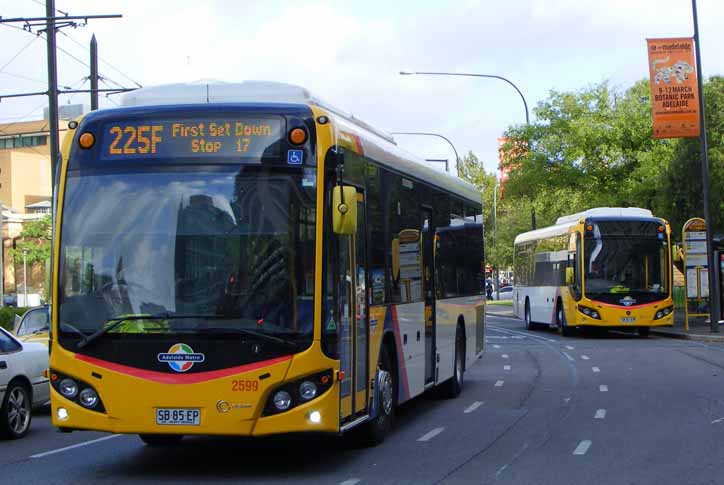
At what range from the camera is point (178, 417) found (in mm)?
9227

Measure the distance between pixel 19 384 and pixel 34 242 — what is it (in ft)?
314

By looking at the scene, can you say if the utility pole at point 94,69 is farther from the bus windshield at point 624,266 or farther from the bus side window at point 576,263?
the bus windshield at point 624,266

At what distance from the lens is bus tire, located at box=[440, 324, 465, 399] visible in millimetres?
16078

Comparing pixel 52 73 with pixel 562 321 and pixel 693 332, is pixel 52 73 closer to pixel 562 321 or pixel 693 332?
pixel 562 321

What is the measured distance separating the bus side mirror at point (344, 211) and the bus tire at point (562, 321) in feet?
77.4

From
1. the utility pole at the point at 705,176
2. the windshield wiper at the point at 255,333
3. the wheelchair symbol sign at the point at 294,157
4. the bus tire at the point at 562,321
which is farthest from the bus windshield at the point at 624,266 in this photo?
the windshield wiper at the point at 255,333

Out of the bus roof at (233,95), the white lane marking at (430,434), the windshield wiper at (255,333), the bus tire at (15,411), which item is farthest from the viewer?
the bus tire at (15,411)

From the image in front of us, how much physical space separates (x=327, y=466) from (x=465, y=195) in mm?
7840

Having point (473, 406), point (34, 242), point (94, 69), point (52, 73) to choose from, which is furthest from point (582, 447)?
point (34, 242)

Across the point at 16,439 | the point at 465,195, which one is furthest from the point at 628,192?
the point at 16,439

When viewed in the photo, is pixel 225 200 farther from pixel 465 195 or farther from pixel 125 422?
pixel 465 195

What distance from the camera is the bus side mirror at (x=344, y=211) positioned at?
923 cm

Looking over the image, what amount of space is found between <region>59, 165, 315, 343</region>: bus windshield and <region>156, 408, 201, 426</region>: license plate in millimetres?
644

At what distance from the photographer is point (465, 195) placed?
1736cm
